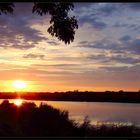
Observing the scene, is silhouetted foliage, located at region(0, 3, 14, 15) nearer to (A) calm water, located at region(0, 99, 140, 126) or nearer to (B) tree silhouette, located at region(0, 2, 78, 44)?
(B) tree silhouette, located at region(0, 2, 78, 44)

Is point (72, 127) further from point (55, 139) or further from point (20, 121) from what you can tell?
point (55, 139)

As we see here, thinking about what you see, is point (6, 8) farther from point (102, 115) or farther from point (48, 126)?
point (102, 115)

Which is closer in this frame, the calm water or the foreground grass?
the foreground grass

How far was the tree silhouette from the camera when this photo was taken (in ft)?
48.6

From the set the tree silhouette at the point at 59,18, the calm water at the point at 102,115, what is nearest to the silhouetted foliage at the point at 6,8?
the tree silhouette at the point at 59,18

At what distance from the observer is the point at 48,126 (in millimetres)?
17797

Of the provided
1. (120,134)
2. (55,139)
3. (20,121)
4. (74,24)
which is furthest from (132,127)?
(55,139)

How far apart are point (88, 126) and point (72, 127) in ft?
2.05

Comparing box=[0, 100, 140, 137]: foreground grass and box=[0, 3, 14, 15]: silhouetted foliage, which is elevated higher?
box=[0, 3, 14, 15]: silhouetted foliage

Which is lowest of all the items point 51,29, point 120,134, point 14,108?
point 120,134

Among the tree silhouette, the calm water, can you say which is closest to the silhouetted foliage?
the tree silhouette

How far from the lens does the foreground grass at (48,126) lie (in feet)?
53.3

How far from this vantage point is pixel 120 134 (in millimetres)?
18047

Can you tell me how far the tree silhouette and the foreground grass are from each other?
3524 millimetres
